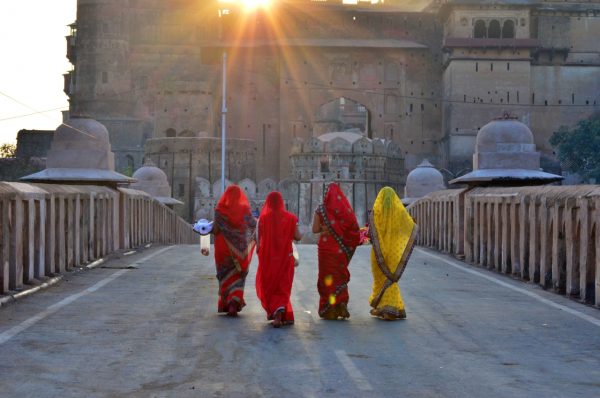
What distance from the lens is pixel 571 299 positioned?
1393 cm

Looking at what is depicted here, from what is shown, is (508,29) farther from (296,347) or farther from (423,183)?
(296,347)

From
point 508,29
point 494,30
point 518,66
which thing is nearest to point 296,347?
point 518,66

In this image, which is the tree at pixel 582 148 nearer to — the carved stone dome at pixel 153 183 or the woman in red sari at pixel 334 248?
the carved stone dome at pixel 153 183

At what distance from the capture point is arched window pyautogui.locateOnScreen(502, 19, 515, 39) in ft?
251

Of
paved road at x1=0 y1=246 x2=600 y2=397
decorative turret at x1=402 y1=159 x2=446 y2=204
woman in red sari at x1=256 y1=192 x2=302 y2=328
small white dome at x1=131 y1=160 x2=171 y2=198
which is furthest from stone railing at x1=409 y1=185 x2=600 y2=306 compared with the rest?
small white dome at x1=131 y1=160 x2=171 y2=198

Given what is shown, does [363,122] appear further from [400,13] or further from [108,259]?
[108,259]

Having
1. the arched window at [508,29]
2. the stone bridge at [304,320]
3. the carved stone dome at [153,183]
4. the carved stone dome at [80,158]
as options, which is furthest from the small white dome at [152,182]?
the arched window at [508,29]

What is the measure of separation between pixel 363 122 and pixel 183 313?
93688mm

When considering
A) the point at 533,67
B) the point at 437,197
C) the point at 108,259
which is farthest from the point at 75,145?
the point at 533,67

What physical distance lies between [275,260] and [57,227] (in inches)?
278

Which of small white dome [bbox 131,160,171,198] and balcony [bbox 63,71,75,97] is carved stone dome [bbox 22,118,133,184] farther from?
balcony [bbox 63,71,75,97]

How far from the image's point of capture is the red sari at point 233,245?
11.7m

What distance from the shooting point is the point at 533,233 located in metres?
16.6

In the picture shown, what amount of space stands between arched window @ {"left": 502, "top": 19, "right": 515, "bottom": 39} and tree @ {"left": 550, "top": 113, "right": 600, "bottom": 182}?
8401mm
